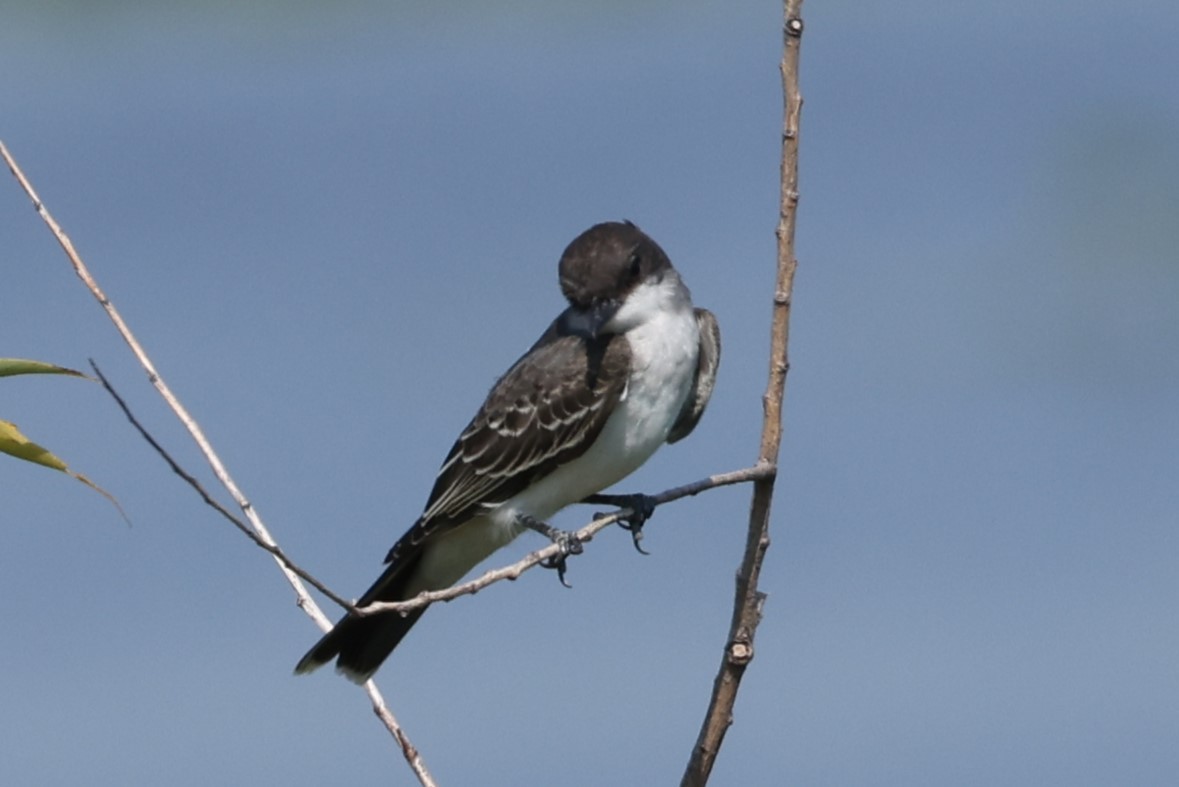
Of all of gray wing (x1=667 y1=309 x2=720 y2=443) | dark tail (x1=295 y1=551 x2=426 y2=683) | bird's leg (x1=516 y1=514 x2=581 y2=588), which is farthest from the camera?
dark tail (x1=295 y1=551 x2=426 y2=683)

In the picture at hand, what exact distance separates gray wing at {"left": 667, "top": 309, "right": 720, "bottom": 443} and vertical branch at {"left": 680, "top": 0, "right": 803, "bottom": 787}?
227 centimetres

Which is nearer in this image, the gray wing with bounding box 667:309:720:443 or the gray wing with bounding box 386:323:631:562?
the gray wing with bounding box 386:323:631:562

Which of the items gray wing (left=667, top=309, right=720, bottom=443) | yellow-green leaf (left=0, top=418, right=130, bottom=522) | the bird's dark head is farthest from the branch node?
gray wing (left=667, top=309, right=720, bottom=443)

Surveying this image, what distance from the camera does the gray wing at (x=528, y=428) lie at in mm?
5352

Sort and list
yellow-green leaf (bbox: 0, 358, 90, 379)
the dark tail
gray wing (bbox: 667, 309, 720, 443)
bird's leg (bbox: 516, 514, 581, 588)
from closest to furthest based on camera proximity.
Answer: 1. yellow-green leaf (bbox: 0, 358, 90, 379)
2. bird's leg (bbox: 516, 514, 581, 588)
3. gray wing (bbox: 667, 309, 720, 443)
4. the dark tail

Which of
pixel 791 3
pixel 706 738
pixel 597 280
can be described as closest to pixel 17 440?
pixel 706 738

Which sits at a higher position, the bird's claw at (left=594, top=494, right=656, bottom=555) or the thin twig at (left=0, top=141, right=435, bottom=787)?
the thin twig at (left=0, top=141, right=435, bottom=787)

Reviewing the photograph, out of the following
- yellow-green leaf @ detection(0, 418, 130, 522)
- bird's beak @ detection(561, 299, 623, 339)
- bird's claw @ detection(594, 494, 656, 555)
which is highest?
yellow-green leaf @ detection(0, 418, 130, 522)

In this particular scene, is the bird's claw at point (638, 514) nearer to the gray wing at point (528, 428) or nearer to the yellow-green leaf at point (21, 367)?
the gray wing at point (528, 428)

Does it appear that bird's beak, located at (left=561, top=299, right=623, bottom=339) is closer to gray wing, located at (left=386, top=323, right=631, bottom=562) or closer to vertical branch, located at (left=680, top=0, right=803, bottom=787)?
gray wing, located at (left=386, top=323, right=631, bottom=562)

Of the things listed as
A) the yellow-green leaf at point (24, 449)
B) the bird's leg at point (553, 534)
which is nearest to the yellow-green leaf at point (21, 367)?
the yellow-green leaf at point (24, 449)

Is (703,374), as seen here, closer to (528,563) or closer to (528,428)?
(528,428)

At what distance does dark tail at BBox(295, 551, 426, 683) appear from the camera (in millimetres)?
5633

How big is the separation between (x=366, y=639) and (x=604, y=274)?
1596mm
